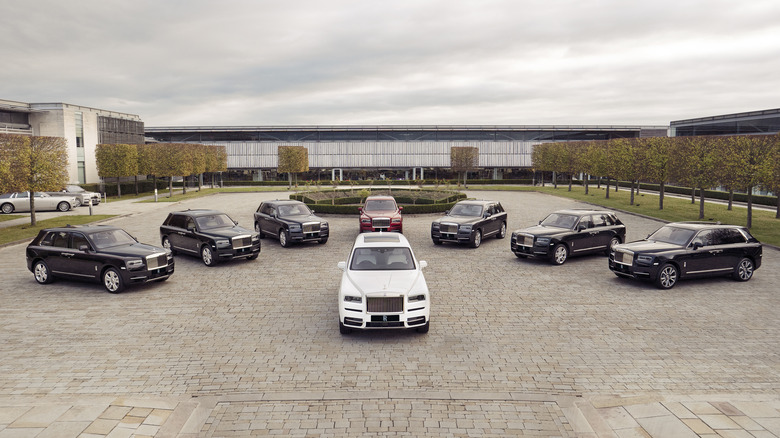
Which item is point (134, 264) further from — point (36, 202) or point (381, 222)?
point (36, 202)

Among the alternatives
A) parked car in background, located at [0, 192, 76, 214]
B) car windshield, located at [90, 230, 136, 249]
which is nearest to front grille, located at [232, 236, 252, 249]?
car windshield, located at [90, 230, 136, 249]

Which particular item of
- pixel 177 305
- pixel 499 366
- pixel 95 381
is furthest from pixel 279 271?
pixel 499 366

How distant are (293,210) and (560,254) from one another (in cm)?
1077

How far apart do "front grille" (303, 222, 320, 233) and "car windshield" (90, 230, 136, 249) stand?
6.37 meters

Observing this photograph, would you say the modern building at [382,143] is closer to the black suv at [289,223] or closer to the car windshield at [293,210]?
the black suv at [289,223]

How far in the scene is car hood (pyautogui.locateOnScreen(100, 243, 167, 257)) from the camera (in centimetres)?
1250

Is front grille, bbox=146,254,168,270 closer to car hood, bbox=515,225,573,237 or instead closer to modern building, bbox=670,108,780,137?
car hood, bbox=515,225,573,237

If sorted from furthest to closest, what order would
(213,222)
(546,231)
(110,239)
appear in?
(213,222)
(546,231)
(110,239)

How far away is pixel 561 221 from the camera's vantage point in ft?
55.1

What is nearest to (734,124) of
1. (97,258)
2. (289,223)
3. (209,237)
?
(289,223)

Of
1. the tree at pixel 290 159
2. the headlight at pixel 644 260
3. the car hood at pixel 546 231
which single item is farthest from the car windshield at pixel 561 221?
the tree at pixel 290 159

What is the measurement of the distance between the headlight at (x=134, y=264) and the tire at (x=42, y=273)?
2.87 m

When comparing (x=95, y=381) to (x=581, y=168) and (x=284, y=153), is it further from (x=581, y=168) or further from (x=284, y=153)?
(x=284, y=153)

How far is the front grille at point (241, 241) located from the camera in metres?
15.5
